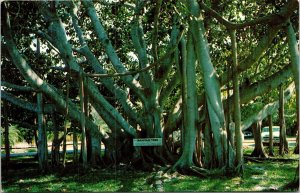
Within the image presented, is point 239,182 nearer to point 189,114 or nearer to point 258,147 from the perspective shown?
point 189,114

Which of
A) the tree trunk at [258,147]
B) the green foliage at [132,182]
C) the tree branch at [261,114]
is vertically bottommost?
the green foliage at [132,182]

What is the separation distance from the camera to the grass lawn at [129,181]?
6879 mm

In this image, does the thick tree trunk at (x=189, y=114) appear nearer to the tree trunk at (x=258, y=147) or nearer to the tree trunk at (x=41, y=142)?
the tree trunk at (x=41, y=142)

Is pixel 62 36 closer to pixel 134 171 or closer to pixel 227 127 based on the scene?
pixel 134 171

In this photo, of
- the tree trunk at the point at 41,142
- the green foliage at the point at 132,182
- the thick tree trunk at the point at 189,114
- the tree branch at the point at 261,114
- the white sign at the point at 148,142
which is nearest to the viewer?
the green foliage at the point at 132,182

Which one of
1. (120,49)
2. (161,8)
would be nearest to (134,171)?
(161,8)

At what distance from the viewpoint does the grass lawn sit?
6.88 meters

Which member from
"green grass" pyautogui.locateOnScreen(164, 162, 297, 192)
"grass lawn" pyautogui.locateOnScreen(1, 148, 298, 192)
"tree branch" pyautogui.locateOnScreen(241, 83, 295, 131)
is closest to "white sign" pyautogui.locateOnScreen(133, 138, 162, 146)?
"grass lawn" pyautogui.locateOnScreen(1, 148, 298, 192)

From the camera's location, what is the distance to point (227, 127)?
8453 millimetres

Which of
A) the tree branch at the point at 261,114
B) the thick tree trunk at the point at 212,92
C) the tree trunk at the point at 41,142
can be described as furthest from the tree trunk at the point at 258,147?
the tree trunk at the point at 41,142

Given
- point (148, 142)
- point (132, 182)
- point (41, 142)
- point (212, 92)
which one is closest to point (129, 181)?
point (132, 182)

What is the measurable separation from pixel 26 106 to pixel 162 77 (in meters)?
3.51

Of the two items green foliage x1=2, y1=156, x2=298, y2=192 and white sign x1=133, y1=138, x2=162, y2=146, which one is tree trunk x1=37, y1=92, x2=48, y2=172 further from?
white sign x1=133, y1=138, x2=162, y2=146

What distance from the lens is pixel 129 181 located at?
7855 mm
